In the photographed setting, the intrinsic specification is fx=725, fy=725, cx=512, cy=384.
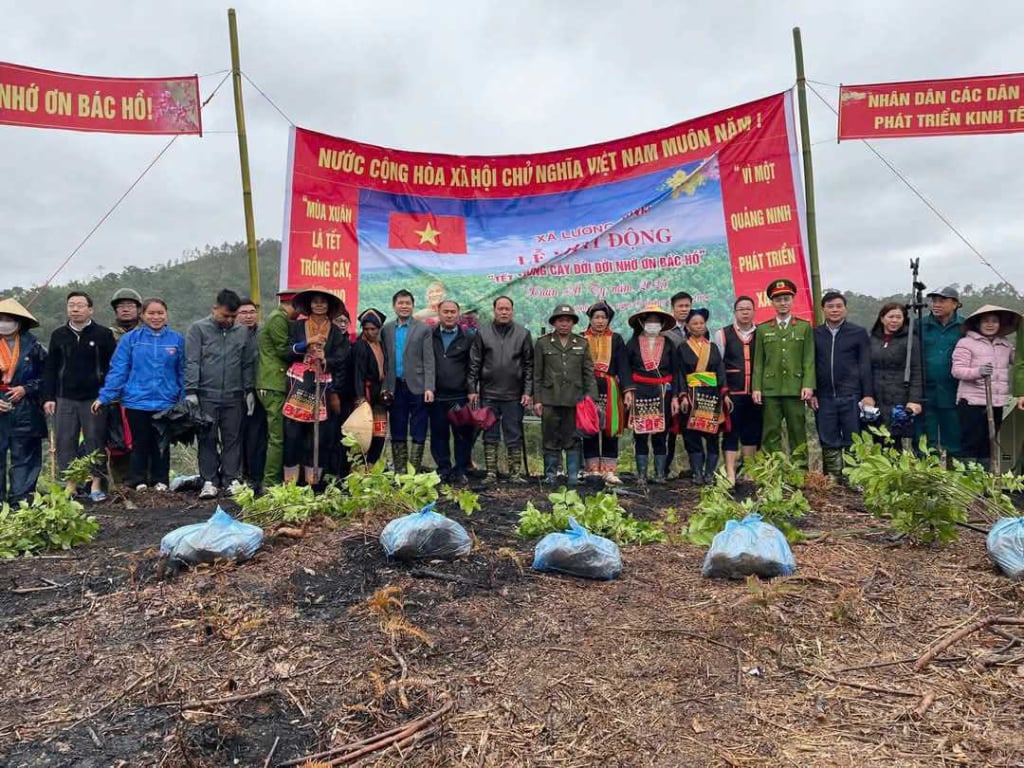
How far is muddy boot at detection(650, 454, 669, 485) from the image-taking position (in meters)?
6.89

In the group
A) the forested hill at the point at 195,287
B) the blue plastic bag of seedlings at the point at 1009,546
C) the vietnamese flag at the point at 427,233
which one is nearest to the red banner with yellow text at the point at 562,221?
the vietnamese flag at the point at 427,233

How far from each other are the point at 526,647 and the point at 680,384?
441cm

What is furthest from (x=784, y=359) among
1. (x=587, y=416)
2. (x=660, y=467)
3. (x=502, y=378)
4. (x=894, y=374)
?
(x=502, y=378)

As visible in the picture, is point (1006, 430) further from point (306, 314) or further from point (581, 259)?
point (306, 314)

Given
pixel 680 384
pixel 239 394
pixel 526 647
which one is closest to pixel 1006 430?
pixel 680 384

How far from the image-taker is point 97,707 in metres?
2.40

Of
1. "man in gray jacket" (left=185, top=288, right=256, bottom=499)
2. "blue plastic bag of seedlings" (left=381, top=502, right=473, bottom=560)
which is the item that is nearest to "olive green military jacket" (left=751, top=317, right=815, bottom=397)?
"blue plastic bag of seedlings" (left=381, top=502, right=473, bottom=560)

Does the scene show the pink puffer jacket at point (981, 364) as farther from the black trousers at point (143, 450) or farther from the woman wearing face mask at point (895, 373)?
the black trousers at point (143, 450)

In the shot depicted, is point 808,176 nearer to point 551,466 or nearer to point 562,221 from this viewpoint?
point 562,221

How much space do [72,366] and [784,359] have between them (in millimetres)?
6167

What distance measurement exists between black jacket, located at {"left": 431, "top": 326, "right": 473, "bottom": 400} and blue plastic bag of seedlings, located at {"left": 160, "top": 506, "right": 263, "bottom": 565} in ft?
10.4

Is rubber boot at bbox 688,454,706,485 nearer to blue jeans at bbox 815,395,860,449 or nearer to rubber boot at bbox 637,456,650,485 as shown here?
rubber boot at bbox 637,456,650,485

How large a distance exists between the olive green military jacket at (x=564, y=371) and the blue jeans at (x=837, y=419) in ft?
6.68

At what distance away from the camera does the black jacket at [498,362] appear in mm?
6719
